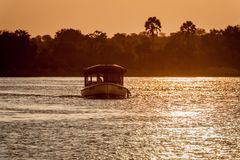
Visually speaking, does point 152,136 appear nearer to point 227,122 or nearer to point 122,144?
point 122,144

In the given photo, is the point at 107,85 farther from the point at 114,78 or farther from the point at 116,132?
the point at 116,132

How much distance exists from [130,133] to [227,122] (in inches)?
510

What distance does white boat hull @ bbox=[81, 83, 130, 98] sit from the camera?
3445 inches

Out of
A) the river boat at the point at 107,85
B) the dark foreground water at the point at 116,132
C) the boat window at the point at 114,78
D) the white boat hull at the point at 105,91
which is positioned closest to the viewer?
the dark foreground water at the point at 116,132

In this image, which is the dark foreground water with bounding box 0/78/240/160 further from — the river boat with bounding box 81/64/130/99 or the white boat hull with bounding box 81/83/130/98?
the river boat with bounding box 81/64/130/99

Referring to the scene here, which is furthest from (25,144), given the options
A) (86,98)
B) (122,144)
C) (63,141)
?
(86,98)

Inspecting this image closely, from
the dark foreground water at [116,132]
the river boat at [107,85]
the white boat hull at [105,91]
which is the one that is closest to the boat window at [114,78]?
the river boat at [107,85]

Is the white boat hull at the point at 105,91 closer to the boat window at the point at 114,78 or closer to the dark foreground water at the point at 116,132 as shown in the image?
the boat window at the point at 114,78

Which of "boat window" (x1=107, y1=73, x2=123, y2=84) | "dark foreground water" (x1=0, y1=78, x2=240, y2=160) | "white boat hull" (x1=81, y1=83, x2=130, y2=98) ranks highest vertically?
"boat window" (x1=107, y1=73, x2=123, y2=84)

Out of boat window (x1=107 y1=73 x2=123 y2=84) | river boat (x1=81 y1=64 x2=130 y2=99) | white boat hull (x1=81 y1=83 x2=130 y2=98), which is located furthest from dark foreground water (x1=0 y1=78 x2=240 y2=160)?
boat window (x1=107 y1=73 x2=123 y2=84)

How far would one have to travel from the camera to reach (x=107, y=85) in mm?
87062

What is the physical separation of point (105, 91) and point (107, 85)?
1186 millimetres

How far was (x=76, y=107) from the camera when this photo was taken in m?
79.7

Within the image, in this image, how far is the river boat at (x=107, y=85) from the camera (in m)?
87.9
